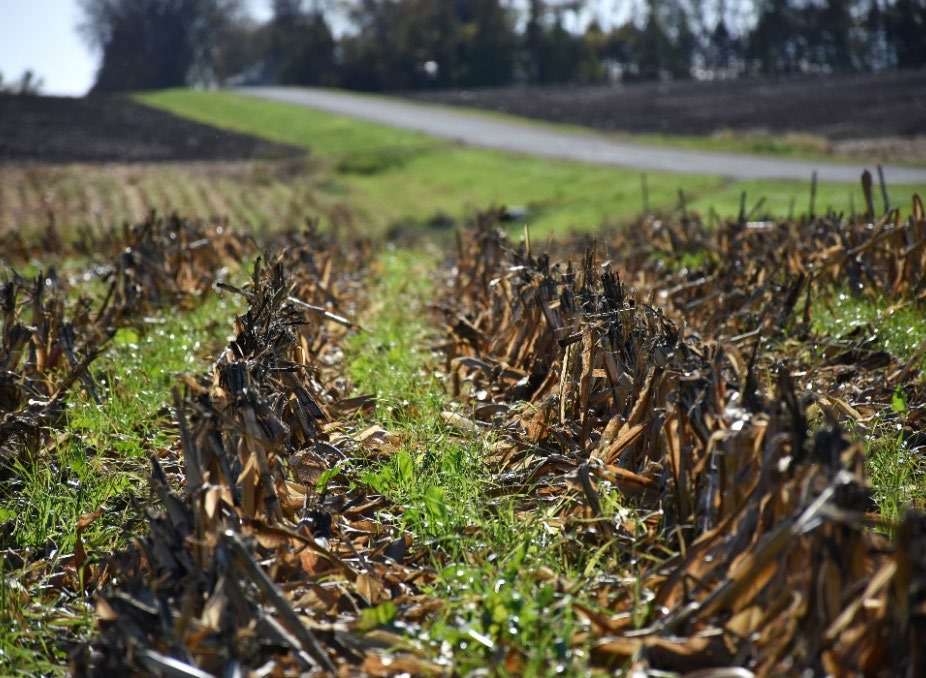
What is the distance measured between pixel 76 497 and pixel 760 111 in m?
39.9

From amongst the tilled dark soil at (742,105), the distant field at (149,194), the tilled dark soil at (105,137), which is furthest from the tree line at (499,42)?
the distant field at (149,194)

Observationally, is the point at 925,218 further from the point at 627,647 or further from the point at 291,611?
the point at 291,611

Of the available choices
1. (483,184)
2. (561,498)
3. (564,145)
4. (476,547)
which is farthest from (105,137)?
(476,547)

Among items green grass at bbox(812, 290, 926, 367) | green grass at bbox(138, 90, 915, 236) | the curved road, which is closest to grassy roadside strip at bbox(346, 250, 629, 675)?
green grass at bbox(812, 290, 926, 367)

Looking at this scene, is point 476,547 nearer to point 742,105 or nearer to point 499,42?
point 742,105

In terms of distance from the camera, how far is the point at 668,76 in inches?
3036

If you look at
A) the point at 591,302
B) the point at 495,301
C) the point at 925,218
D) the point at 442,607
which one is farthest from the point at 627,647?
the point at 925,218

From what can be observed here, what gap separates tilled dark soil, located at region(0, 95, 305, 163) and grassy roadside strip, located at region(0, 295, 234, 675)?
25379 mm

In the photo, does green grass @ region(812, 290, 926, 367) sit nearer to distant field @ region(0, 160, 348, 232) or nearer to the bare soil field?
the bare soil field

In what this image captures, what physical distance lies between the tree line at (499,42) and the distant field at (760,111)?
1176 centimetres

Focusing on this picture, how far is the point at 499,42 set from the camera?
241ft

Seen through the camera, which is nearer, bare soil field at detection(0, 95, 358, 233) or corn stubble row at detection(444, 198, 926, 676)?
corn stubble row at detection(444, 198, 926, 676)

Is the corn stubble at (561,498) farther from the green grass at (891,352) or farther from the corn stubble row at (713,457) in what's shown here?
the green grass at (891,352)

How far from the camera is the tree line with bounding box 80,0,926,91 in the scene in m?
71.5
